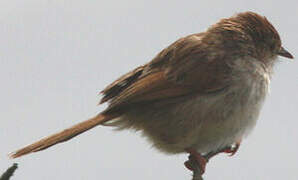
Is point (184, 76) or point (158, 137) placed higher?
point (184, 76)

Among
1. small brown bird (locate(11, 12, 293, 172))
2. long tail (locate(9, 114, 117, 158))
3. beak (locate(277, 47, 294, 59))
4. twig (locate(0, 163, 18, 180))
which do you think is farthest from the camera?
beak (locate(277, 47, 294, 59))

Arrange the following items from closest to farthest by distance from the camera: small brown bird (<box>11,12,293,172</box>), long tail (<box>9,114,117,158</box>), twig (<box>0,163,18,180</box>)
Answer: twig (<box>0,163,18,180</box>) < long tail (<box>9,114,117,158</box>) < small brown bird (<box>11,12,293,172</box>)

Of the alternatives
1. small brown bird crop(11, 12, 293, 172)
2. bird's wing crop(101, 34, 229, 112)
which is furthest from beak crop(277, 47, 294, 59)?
bird's wing crop(101, 34, 229, 112)

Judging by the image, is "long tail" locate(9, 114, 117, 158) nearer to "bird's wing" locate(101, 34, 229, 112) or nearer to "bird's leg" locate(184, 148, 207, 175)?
"bird's wing" locate(101, 34, 229, 112)

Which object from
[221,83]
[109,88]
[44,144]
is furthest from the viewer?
[109,88]

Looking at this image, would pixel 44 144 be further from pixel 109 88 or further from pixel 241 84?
pixel 241 84

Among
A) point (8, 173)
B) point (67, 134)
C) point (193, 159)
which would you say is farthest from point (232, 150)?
point (8, 173)

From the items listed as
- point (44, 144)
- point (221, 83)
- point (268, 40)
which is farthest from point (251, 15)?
point (44, 144)
